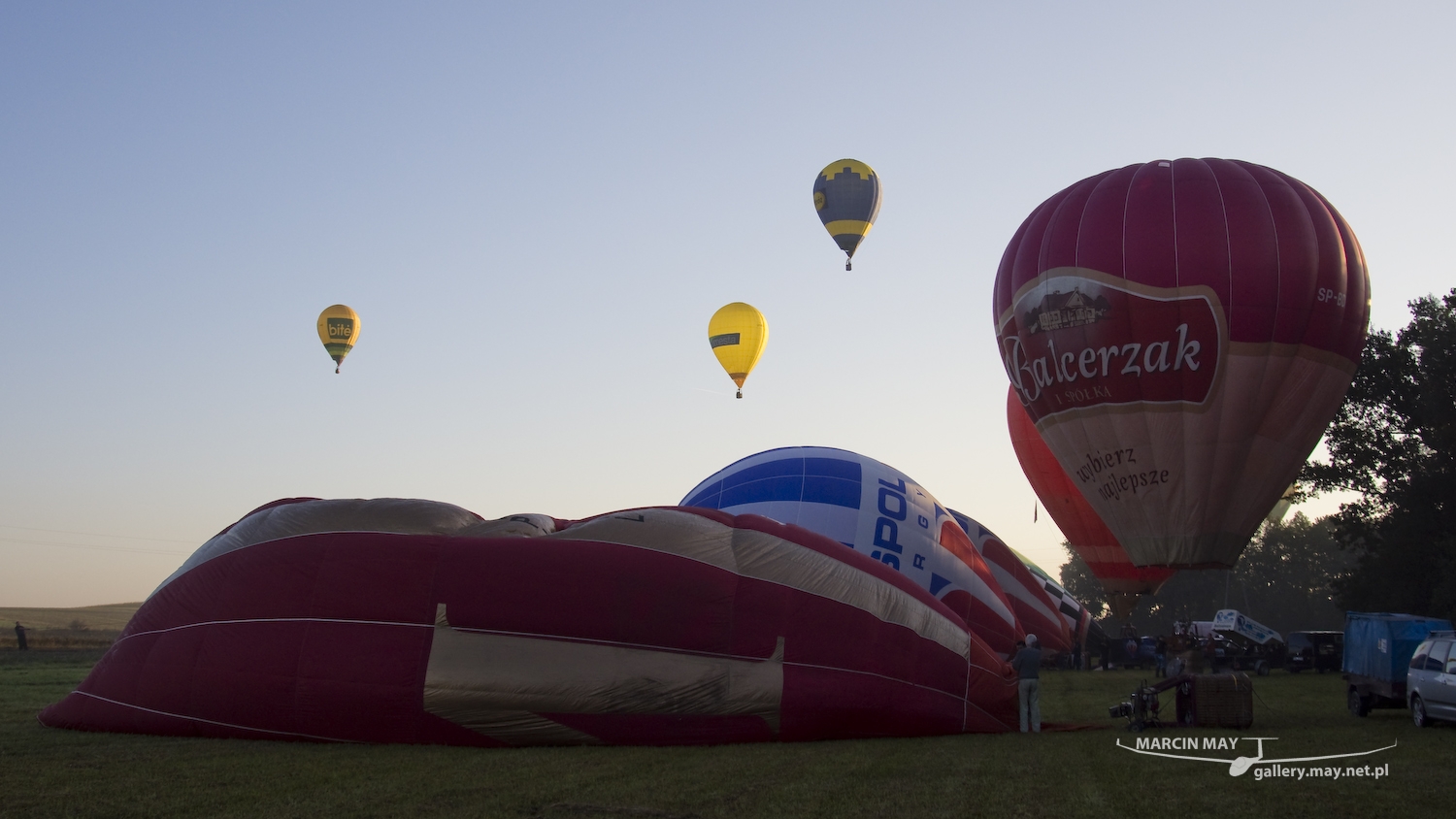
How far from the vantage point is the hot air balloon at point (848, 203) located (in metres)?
31.8

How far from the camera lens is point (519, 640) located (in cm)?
1221

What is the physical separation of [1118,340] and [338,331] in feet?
87.7

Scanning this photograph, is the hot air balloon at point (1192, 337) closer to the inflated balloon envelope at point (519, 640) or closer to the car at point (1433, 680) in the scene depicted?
the car at point (1433, 680)

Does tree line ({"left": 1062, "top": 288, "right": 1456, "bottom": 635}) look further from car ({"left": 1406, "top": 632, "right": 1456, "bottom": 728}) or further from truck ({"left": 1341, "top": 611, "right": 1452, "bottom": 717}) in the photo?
car ({"left": 1406, "top": 632, "right": 1456, "bottom": 728})

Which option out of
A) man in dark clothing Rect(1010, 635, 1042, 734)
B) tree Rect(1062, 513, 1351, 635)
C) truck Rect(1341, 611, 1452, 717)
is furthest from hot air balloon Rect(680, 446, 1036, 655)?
tree Rect(1062, 513, 1351, 635)

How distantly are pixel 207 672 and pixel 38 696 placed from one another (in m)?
6.30

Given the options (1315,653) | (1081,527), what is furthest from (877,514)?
(1315,653)

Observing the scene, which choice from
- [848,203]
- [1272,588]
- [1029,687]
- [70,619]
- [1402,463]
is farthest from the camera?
[1272,588]

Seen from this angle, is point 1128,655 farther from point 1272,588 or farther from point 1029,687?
point 1272,588

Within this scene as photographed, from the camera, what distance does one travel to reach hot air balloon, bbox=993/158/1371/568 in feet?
66.7

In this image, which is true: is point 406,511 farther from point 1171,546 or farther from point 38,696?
point 1171,546

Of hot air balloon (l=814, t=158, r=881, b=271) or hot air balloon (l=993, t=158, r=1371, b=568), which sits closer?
hot air balloon (l=993, t=158, r=1371, b=568)

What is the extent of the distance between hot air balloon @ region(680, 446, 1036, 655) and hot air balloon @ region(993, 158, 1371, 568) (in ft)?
10.8

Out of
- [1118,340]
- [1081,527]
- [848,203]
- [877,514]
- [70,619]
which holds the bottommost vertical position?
[70,619]
